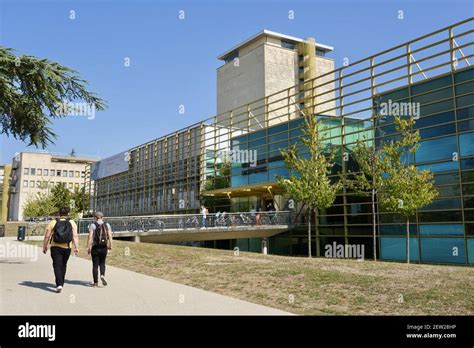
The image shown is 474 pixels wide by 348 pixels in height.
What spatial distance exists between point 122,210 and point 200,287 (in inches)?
2146

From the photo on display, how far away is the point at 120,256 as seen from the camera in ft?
53.7

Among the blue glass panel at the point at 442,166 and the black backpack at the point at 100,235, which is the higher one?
the blue glass panel at the point at 442,166

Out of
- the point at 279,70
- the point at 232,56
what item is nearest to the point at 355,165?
the point at 279,70

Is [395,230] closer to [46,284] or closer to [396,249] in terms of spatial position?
[396,249]

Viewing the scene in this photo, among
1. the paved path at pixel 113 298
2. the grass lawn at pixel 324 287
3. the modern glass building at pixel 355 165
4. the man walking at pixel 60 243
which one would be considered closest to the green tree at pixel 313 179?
the modern glass building at pixel 355 165

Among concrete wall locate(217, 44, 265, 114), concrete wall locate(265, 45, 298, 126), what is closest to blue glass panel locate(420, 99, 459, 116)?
concrete wall locate(265, 45, 298, 126)

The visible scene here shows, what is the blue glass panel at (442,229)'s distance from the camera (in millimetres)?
21444

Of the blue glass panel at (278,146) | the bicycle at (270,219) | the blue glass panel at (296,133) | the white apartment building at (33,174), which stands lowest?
the bicycle at (270,219)

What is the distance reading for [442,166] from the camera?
2231 centimetres

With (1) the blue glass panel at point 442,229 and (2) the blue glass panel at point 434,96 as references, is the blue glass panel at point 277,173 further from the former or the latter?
(1) the blue glass panel at point 442,229

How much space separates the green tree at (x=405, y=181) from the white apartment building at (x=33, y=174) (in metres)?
98.2

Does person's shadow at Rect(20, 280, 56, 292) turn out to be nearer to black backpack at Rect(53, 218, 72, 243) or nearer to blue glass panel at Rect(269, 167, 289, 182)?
black backpack at Rect(53, 218, 72, 243)
